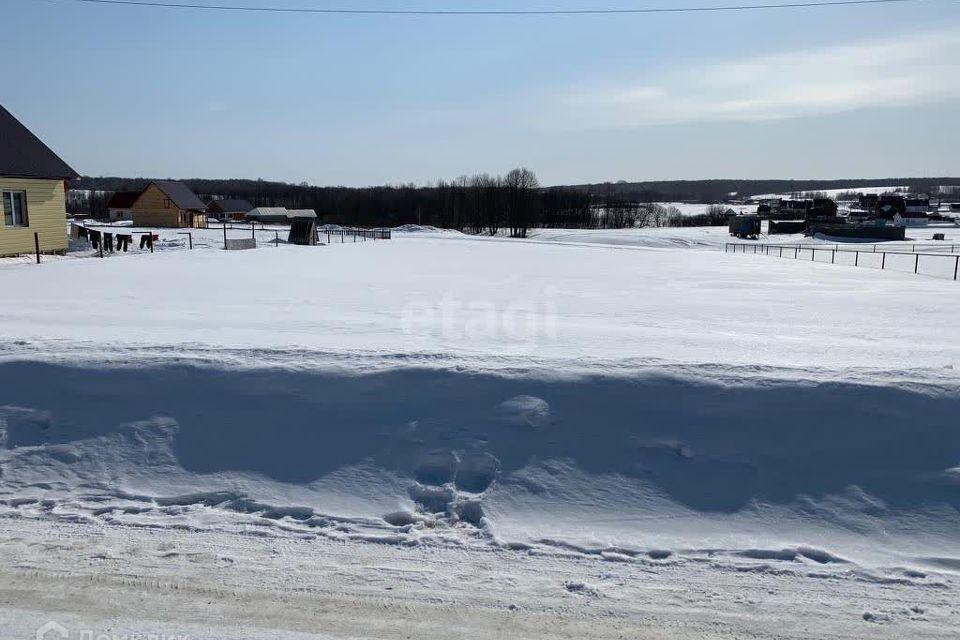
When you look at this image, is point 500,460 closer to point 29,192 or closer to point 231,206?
point 29,192

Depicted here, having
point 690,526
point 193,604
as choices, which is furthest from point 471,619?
point 690,526

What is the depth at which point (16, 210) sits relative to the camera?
83.9 feet

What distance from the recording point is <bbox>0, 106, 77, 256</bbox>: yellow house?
25.0m

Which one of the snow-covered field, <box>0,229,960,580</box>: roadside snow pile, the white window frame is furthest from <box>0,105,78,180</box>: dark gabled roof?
<box>0,229,960,580</box>: roadside snow pile

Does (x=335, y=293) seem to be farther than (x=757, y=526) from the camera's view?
Yes

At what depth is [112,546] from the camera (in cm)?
488

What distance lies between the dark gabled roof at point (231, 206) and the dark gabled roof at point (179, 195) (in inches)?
1799

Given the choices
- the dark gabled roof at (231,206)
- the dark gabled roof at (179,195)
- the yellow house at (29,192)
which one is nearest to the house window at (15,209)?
the yellow house at (29,192)

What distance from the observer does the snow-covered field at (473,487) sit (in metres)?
4.20

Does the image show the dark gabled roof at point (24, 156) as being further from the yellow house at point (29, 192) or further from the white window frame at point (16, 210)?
the white window frame at point (16, 210)

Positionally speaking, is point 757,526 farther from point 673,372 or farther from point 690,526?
point 673,372

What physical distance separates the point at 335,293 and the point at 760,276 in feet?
57.3

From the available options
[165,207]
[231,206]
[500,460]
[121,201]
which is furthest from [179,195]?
A: [500,460]

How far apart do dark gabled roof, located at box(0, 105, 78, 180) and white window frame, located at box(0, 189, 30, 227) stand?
685 mm
